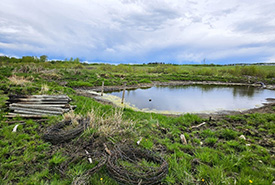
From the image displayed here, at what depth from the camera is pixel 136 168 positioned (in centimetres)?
343

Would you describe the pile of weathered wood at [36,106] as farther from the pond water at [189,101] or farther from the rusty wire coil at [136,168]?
the pond water at [189,101]

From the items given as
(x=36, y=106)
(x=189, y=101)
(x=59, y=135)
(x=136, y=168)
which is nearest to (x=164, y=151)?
(x=136, y=168)

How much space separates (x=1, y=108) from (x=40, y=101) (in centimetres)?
149

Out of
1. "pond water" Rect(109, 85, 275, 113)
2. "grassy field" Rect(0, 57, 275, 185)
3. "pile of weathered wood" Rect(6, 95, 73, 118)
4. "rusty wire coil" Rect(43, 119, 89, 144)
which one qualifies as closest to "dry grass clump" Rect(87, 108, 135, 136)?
"grassy field" Rect(0, 57, 275, 185)

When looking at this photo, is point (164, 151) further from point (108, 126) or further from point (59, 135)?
point (59, 135)

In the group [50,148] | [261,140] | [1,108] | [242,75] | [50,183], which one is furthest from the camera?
[242,75]

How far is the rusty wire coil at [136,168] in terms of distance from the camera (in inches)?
114

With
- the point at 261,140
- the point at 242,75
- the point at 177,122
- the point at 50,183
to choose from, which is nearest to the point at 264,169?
the point at 261,140

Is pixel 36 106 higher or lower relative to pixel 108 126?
higher

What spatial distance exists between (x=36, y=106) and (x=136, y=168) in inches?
229

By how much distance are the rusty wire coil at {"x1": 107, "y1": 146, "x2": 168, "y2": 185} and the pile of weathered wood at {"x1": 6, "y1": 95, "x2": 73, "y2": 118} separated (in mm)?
4348

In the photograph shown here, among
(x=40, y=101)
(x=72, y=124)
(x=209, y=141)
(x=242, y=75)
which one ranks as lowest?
(x=209, y=141)

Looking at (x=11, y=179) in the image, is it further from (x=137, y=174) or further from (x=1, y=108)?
(x=1, y=108)

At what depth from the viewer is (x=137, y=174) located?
3016 millimetres
